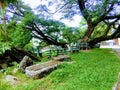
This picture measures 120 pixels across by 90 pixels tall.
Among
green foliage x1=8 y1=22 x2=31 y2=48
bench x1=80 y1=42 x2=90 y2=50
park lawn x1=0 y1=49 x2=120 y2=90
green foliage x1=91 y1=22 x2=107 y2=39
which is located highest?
green foliage x1=91 y1=22 x2=107 y2=39

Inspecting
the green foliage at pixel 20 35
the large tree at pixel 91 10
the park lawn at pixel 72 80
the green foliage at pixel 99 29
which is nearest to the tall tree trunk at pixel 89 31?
the large tree at pixel 91 10

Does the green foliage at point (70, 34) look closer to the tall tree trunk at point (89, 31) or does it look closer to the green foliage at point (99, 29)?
the tall tree trunk at point (89, 31)

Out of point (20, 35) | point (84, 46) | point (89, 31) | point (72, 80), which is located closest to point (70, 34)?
point (89, 31)

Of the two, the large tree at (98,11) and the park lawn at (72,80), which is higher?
the large tree at (98,11)

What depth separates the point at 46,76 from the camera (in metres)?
9.30

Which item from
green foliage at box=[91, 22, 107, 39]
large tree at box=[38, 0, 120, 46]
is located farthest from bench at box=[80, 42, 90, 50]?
green foliage at box=[91, 22, 107, 39]

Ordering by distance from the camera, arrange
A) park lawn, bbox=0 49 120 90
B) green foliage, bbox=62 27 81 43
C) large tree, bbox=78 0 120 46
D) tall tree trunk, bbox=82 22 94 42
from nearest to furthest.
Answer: park lawn, bbox=0 49 120 90 < large tree, bbox=78 0 120 46 < tall tree trunk, bbox=82 22 94 42 < green foliage, bbox=62 27 81 43

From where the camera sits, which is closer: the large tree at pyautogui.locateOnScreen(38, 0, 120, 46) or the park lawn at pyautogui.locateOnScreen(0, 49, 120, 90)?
the park lawn at pyautogui.locateOnScreen(0, 49, 120, 90)

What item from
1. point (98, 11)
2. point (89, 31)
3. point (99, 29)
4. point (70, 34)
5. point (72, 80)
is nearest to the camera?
point (72, 80)

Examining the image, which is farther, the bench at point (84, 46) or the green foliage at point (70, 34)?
the green foliage at point (70, 34)

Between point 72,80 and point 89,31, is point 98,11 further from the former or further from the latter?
point 72,80

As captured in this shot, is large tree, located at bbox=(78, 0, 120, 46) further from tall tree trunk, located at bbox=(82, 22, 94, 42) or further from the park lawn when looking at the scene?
the park lawn

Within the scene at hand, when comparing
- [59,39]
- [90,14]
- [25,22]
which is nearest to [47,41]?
[59,39]

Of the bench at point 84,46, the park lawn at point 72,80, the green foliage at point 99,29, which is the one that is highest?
the green foliage at point 99,29
